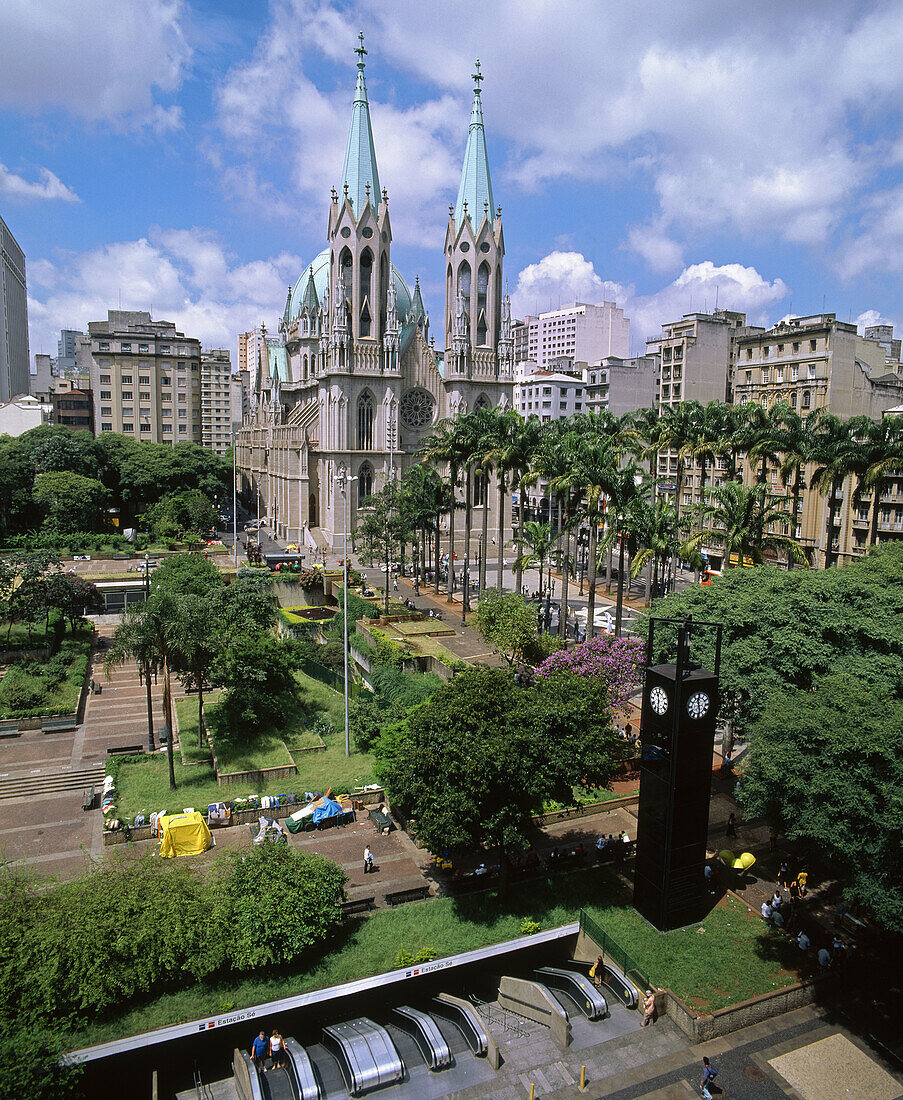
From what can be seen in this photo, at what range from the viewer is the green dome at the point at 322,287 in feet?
293

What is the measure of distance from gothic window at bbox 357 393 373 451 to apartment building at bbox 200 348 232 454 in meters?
82.9

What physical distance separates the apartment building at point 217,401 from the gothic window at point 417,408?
80.9 metres

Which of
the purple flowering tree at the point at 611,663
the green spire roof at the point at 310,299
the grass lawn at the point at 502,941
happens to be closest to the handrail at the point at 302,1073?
the grass lawn at the point at 502,941

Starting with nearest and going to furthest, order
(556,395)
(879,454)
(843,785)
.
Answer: (843,785), (879,454), (556,395)

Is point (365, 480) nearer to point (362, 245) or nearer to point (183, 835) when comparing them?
point (362, 245)

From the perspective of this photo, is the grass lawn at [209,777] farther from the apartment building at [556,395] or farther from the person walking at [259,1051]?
the apartment building at [556,395]

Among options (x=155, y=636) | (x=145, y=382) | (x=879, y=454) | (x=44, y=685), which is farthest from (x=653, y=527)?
(x=145, y=382)

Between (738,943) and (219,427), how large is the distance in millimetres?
148092

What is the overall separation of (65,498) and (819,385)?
70.7 metres

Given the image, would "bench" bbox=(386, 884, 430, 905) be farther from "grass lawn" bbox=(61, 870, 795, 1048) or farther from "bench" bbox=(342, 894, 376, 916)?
"bench" bbox=(342, 894, 376, 916)

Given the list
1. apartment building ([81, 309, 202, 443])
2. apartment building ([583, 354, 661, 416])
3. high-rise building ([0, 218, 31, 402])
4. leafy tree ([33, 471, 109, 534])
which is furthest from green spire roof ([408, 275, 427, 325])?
high-rise building ([0, 218, 31, 402])

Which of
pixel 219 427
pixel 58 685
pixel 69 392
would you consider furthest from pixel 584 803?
pixel 219 427

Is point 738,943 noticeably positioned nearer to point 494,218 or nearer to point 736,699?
point 736,699

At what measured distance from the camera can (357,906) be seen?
21.8 meters
